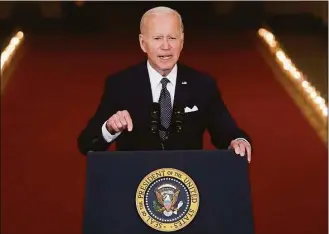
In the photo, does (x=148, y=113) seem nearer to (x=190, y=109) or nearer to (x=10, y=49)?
(x=190, y=109)

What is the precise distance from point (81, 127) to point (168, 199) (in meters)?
1.94

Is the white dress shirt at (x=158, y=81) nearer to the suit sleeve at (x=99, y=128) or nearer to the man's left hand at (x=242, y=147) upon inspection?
the suit sleeve at (x=99, y=128)

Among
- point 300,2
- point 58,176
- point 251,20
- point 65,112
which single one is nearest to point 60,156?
point 58,176

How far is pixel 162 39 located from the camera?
5.02 feet

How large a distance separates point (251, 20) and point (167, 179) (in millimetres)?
2502

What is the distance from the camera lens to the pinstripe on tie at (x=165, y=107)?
150cm

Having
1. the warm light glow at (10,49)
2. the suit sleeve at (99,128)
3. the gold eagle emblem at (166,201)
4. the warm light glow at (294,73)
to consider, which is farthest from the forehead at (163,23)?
the warm light glow at (10,49)

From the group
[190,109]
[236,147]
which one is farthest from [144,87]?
A: [236,147]

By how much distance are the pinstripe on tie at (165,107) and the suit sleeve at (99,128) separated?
0.15 m

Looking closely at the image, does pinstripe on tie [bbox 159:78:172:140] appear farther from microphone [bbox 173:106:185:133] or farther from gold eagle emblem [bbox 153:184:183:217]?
gold eagle emblem [bbox 153:184:183:217]

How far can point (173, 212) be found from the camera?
126 centimetres

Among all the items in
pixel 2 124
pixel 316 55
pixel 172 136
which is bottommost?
pixel 172 136

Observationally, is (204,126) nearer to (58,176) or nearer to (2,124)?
(58,176)

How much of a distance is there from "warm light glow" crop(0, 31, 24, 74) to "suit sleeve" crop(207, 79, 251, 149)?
226 cm
